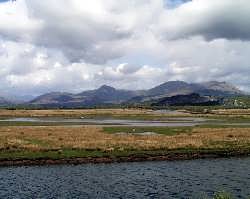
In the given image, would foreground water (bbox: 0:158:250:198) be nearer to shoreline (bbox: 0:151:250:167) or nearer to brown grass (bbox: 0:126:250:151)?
shoreline (bbox: 0:151:250:167)

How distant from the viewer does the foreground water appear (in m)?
42.3

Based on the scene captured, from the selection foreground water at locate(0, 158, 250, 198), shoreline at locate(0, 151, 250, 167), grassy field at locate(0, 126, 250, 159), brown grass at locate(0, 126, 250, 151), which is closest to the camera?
foreground water at locate(0, 158, 250, 198)

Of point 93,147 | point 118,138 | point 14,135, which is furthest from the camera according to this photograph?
point 14,135

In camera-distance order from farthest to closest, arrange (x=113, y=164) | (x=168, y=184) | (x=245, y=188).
A: 1. (x=113, y=164)
2. (x=168, y=184)
3. (x=245, y=188)

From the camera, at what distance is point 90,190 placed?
1734 inches

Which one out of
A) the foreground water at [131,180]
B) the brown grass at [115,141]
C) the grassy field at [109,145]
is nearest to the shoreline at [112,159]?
the grassy field at [109,145]

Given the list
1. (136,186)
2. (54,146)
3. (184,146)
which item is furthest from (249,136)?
(136,186)

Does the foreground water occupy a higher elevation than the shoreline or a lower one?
lower

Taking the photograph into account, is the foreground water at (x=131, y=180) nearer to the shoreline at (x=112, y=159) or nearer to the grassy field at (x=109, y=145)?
the shoreline at (x=112, y=159)

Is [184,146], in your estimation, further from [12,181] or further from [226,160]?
[12,181]

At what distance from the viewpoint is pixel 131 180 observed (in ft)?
159

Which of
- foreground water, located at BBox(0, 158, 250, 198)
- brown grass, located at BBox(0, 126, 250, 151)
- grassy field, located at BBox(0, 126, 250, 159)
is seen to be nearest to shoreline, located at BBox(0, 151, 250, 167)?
grassy field, located at BBox(0, 126, 250, 159)

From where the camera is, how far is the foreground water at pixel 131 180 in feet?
139

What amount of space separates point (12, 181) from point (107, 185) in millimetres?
11577
